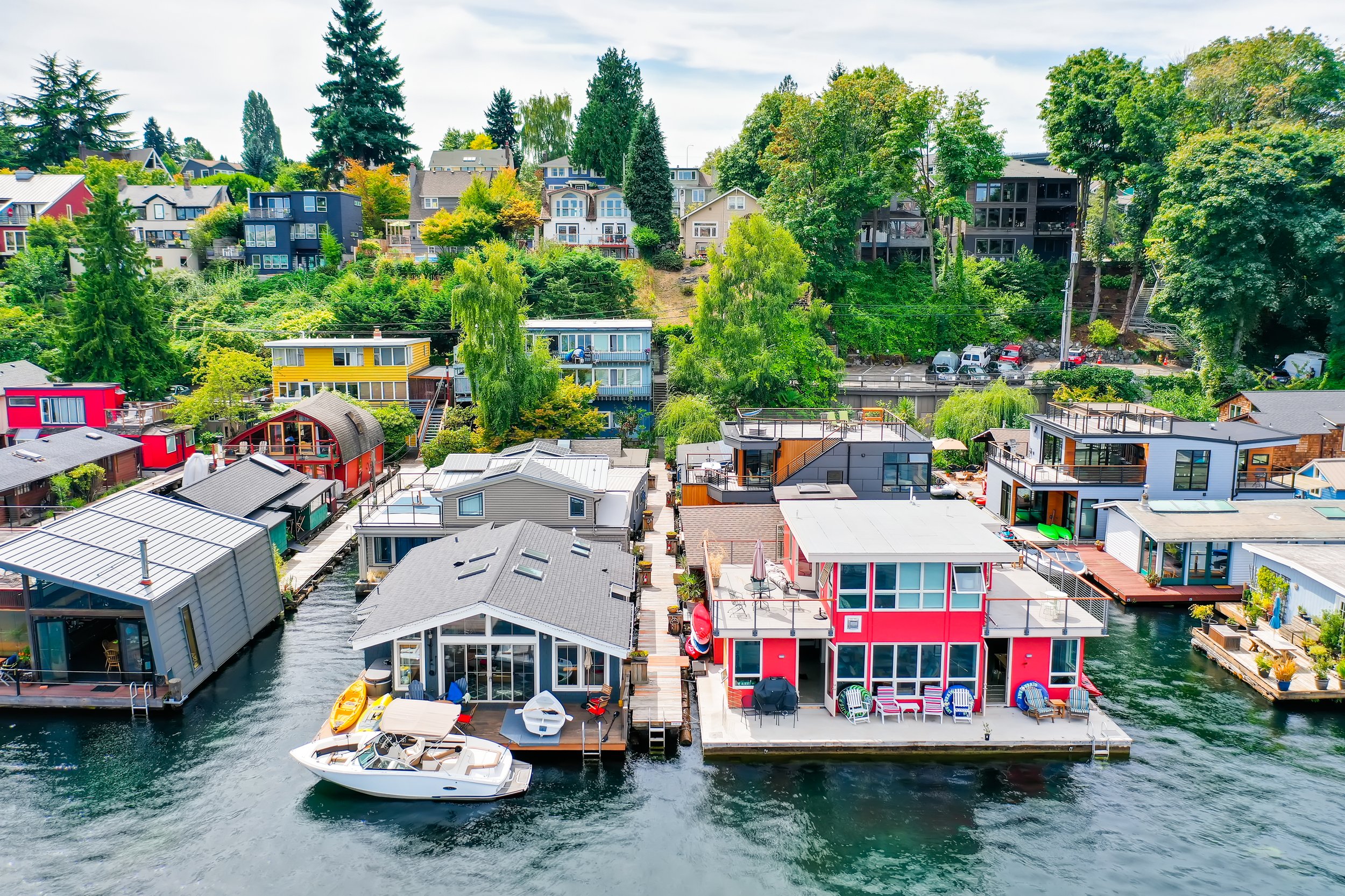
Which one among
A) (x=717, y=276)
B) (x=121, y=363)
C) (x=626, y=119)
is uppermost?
(x=626, y=119)

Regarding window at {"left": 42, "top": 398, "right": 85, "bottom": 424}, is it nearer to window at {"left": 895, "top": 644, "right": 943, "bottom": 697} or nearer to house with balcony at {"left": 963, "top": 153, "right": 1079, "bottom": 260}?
window at {"left": 895, "top": 644, "right": 943, "bottom": 697}

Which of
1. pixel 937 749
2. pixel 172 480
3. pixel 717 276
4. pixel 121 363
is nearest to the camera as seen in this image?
pixel 937 749

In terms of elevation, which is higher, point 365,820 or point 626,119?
point 626,119

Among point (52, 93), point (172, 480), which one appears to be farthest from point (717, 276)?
point (52, 93)

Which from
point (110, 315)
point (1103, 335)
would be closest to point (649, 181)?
point (1103, 335)

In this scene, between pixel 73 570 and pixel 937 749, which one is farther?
pixel 73 570

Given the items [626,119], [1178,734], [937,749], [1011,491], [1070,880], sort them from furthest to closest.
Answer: [626,119] < [1011,491] < [1178,734] < [937,749] < [1070,880]

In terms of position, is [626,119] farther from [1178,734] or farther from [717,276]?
[1178,734]
